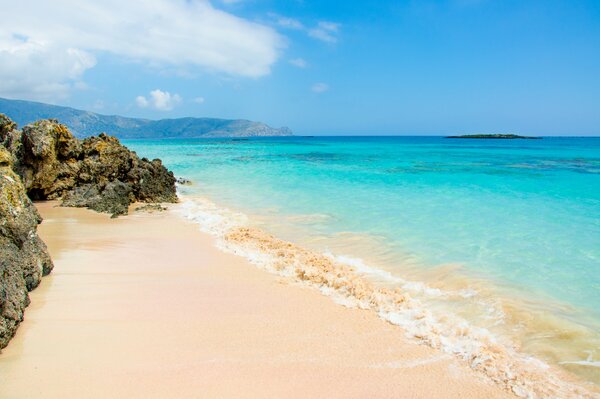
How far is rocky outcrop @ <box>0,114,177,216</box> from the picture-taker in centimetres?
1177

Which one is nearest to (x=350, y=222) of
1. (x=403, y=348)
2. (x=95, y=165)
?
(x=403, y=348)

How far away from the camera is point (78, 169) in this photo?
13.1 metres

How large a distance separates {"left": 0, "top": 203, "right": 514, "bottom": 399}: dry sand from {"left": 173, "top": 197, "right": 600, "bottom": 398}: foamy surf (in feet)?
0.62

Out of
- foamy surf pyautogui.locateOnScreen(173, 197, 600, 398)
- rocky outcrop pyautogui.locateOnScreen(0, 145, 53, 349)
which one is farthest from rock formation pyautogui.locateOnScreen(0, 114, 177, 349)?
rocky outcrop pyautogui.locateOnScreen(0, 145, 53, 349)

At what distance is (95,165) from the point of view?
12.9 meters

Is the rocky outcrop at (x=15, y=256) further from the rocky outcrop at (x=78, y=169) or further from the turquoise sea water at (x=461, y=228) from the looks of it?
the rocky outcrop at (x=78, y=169)

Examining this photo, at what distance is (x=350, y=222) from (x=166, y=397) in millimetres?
7546

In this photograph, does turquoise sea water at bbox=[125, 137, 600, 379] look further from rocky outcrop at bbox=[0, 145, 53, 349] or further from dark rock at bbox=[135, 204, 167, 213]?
rocky outcrop at bbox=[0, 145, 53, 349]

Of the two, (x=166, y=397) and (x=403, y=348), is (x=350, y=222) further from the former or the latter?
(x=166, y=397)

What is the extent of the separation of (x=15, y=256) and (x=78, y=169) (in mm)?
9902

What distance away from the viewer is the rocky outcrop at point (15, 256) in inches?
143

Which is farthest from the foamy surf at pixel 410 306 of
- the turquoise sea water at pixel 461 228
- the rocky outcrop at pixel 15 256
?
the rocky outcrop at pixel 15 256

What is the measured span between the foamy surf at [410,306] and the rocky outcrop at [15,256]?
121 inches

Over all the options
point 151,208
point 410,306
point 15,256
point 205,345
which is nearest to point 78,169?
point 151,208
